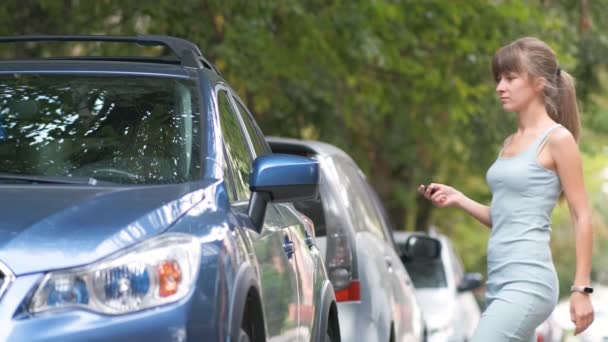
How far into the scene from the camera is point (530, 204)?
6.25 m

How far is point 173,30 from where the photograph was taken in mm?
15125

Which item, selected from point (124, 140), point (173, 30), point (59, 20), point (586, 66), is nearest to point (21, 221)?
point (124, 140)

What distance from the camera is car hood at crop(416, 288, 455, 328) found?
13680 millimetres

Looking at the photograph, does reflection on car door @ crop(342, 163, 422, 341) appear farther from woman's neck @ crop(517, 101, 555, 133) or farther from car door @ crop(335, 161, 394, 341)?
woman's neck @ crop(517, 101, 555, 133)

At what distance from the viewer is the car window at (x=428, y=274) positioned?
48.4 feet

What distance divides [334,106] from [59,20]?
3.98 metres

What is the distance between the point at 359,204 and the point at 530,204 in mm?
3185

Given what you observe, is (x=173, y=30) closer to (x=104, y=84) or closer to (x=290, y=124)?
(x=290, y=124)

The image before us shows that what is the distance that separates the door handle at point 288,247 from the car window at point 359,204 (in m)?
2.52

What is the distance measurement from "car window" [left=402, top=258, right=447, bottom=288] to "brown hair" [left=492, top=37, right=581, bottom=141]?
321 inches

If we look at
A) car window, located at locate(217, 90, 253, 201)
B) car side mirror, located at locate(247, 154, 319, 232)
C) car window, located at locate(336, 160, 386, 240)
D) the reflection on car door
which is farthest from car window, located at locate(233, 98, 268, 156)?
the reflection on car door

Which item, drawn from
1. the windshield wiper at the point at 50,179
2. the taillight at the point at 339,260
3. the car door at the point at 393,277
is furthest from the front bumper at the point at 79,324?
the car door at the point at 393,277

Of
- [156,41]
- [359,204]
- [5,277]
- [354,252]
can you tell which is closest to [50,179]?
[5,277]

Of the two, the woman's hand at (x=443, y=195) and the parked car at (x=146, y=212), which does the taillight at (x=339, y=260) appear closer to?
the parked car at (x=146, y=212)
